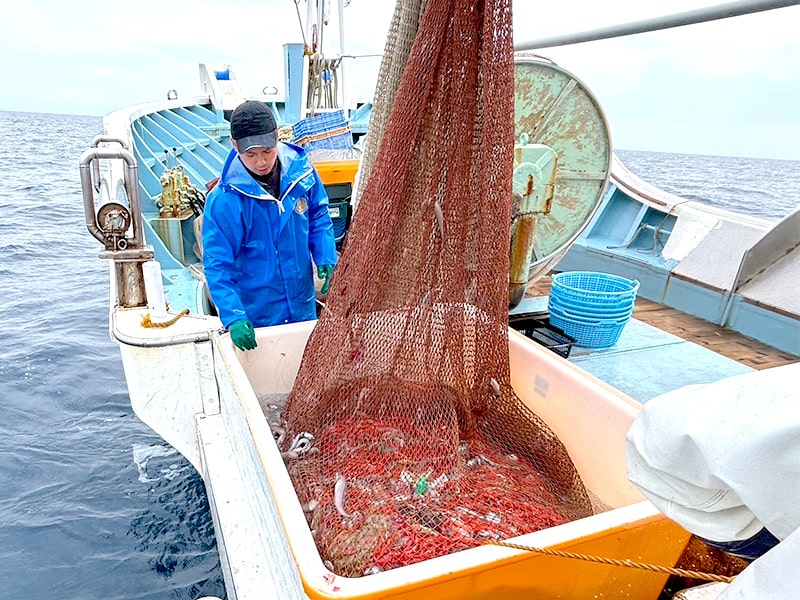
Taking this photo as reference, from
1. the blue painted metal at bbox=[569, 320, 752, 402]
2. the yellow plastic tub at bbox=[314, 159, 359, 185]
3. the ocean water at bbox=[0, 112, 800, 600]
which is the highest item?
the yellow plastic tub at bbox=[314, 159, 359, 185]

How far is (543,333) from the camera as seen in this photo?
4062mm

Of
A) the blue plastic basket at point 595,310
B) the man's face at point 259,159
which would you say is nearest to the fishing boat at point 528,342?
the blue plastic basket at point 595,310

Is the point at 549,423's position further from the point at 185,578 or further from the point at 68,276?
the point at 68,276

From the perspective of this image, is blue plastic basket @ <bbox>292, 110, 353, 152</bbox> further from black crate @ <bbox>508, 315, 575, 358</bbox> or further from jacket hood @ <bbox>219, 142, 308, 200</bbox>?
black crate @ <bbox>508, 315, 575, 358</bbox>

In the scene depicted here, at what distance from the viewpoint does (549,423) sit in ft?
7.73

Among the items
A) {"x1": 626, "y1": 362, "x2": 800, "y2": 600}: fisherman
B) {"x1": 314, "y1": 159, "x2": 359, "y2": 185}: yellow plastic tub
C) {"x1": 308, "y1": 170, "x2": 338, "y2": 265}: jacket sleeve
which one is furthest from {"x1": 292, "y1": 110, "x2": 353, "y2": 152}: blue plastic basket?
{"x1": 626, "y1": 362, "x2": 800, "y2": 600}: fisherman

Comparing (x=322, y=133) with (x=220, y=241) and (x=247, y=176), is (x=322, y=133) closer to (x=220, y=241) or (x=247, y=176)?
(x=247, y=176)

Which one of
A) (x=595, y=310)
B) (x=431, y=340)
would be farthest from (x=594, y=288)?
(x=431, y=340)

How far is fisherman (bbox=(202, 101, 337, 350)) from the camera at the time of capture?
272 cm

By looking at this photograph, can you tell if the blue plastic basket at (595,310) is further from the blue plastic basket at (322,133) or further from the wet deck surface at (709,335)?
the blue plastic basket at (322,133)

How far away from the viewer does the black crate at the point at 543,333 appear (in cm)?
387

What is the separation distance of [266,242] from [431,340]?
1.31m

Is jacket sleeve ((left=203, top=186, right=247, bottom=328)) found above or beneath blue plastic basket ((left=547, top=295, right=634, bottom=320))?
above

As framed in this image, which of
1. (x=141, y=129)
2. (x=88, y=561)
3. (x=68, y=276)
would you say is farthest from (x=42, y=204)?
(x=88, y=561)
